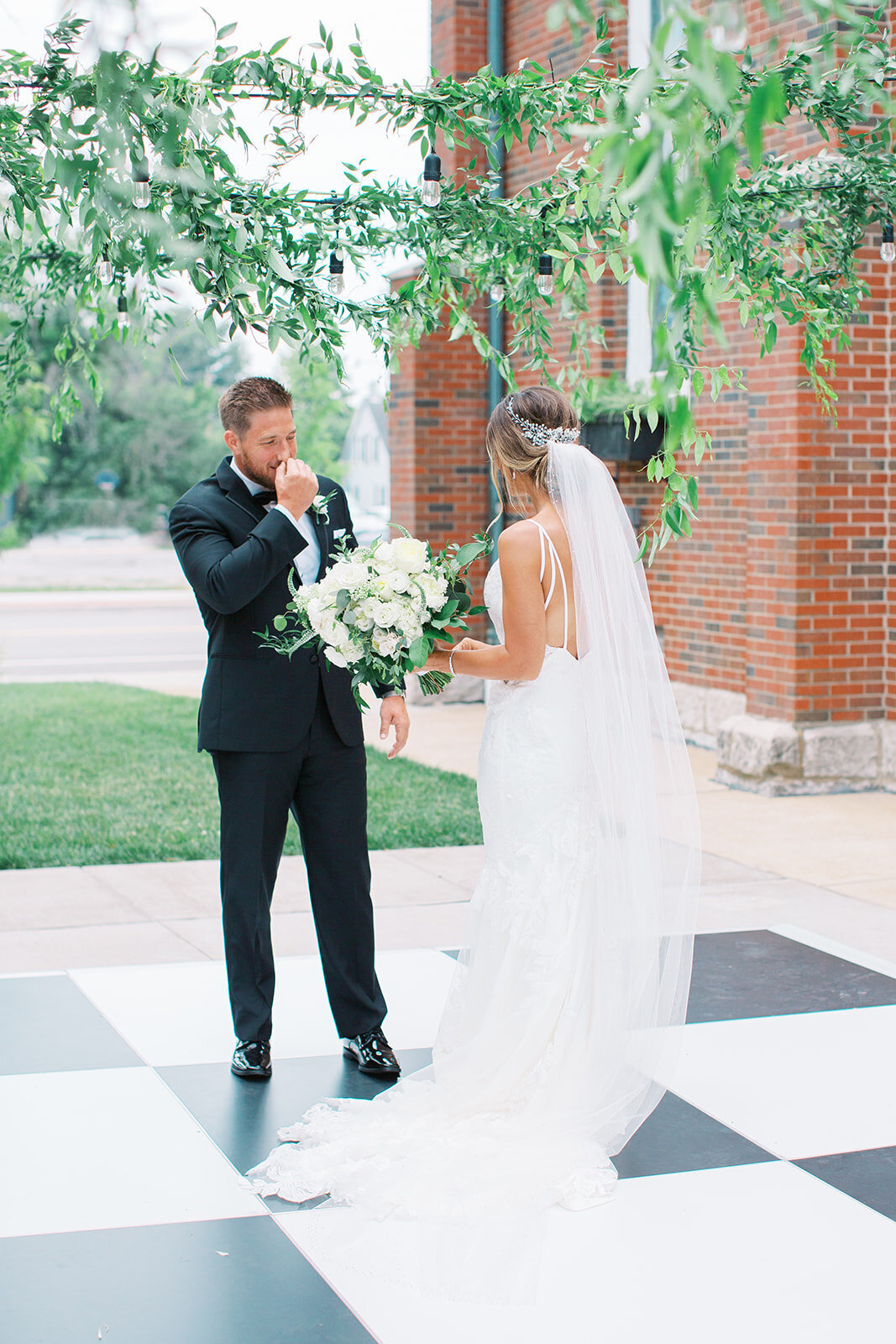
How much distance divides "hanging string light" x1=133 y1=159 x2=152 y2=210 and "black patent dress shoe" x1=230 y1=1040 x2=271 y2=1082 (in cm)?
240

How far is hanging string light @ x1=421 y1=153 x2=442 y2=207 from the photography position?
5.18 meters

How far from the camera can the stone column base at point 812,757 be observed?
872 cm

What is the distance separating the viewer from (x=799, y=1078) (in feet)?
14.2

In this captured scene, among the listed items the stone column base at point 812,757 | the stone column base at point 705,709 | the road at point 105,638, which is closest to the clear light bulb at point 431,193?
the stone column base at point 812,757

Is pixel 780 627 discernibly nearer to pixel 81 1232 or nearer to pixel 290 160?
pixel 290 160

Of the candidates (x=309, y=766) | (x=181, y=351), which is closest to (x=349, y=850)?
(x=309, y=766)

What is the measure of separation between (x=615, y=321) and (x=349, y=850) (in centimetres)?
791

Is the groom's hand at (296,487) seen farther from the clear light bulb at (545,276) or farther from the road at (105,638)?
the road at (105,638)

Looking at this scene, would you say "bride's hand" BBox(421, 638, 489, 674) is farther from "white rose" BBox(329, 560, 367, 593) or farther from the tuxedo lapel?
the tuxedo lapel

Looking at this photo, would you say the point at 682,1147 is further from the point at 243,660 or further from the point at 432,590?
the point at 243,660

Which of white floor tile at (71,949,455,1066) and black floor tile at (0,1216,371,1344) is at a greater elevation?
black floor tile at (0,1216,371,1344)

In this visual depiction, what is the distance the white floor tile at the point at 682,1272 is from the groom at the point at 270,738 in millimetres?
1014

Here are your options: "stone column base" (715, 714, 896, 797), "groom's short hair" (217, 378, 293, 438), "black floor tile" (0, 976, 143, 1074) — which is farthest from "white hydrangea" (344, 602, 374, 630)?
"stone column base" (715, 714, 896, 797)

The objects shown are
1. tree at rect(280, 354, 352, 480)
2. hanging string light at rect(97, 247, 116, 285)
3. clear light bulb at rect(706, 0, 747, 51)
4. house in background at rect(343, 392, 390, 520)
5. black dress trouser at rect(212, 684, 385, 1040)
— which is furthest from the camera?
house in background at rect(343, 392, 390, 520)
